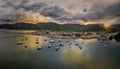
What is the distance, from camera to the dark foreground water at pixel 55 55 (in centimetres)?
656

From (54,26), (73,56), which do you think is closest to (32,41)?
(54,26)

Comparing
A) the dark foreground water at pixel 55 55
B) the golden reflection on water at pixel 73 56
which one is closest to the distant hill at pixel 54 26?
the dark foreground water at pixel 55 55

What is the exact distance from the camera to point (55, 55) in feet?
22.2

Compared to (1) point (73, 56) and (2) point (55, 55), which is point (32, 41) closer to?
(2) point (55, 55)

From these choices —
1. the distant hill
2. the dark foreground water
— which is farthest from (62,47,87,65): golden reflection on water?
the distant hill

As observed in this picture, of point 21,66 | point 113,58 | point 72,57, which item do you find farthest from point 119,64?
point 21,66

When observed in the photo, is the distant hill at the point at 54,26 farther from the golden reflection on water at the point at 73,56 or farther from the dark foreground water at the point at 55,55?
the golden reflection on water at the point at 73,56

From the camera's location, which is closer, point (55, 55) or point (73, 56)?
point (55, 55)

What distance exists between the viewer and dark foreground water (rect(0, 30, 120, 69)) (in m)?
6.56

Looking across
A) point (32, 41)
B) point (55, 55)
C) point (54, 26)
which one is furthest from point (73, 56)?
point (32, 41)

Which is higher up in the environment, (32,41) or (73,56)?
(32,41)

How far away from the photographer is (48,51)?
6801 millimetres

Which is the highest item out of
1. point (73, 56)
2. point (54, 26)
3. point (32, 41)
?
point (54, 26)

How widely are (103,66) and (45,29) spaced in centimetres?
139
